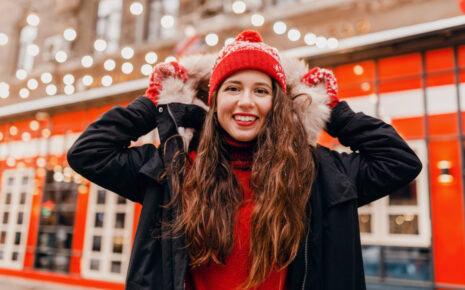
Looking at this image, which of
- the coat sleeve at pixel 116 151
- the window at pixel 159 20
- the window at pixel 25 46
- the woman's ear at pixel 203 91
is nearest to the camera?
the coat sleeve at pixel 116 151

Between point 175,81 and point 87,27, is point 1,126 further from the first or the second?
point 175,81

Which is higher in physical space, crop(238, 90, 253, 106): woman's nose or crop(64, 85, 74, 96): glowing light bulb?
crop(64, 85, 74, 96): glowing light bulb

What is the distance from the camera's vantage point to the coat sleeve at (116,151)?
1712mm

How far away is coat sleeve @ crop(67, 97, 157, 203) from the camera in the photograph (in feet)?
5.62

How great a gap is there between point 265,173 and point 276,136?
7.4 inches

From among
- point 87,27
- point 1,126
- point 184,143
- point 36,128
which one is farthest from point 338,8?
point 1,126

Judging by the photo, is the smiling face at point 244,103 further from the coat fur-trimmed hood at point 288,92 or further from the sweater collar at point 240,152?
the coat fur-trimmed hood at point 288,92

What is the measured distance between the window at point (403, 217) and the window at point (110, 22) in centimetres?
793

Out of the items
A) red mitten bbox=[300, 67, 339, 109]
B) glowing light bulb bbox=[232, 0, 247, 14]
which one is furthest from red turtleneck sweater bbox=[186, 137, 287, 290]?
glowing light bulb bbox=[232, 0, 247, 14]

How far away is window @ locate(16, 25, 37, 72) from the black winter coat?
12.2 m

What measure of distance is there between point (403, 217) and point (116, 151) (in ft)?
17.1

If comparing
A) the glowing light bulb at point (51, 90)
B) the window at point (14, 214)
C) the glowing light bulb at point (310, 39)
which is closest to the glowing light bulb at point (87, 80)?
the glowing light bulb at point (51, 90)

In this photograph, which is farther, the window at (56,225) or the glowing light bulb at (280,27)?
the window at (56,225)

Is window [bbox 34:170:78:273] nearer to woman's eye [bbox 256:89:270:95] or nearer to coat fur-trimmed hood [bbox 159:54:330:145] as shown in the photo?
coat fur-trimmed hood [bbox 159:54:330:145]
